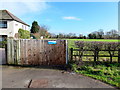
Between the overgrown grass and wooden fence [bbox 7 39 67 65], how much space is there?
1229 millimetres

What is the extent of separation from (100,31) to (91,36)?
559cm

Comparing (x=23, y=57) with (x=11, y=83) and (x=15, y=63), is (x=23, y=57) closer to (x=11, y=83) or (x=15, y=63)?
(x=15, y=63)

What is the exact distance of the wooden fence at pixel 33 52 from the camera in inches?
251

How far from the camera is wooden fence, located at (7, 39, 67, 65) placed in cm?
639

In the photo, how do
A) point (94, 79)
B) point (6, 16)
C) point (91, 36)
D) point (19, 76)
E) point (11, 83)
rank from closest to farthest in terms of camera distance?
point (11, 83) < point (94, 79) < point (19, 76) < point (6, 16) < point (91, 36)

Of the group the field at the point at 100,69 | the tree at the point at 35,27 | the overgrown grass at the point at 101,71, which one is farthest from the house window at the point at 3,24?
the overgrown grass at the point at 101,71

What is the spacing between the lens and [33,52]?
21.1ft

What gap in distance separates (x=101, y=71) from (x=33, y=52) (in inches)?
168

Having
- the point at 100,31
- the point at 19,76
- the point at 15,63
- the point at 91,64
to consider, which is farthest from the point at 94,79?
the point at 100,31

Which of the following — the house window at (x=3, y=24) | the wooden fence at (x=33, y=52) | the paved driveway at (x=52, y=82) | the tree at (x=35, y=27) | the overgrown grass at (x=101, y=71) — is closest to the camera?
the paved driveway at (x=52, y=82)

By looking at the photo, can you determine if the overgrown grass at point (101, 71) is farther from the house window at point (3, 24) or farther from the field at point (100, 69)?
the house window at point (3, 24)

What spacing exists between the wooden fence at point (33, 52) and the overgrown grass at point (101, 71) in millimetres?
1229

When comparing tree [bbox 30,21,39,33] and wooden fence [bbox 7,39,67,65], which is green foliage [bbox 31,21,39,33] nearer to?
tree [bbox 30,21,39,33]

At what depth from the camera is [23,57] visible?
21.1ft
